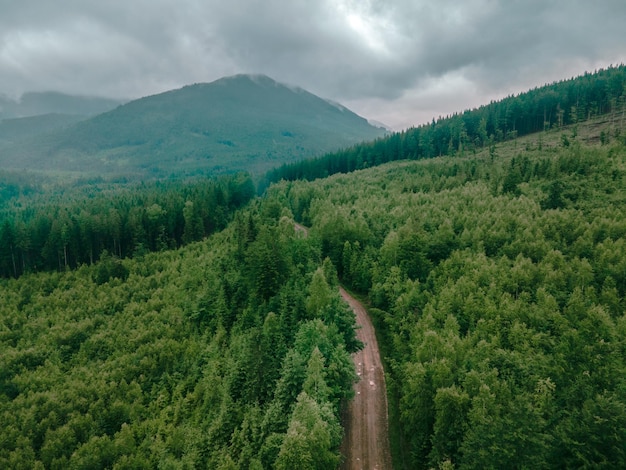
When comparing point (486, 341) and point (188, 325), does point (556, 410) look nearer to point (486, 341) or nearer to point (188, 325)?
point (486, 341)

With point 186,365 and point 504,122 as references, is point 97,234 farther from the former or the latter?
point 504,122

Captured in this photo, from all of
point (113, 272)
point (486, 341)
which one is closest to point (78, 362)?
point (113, 272)

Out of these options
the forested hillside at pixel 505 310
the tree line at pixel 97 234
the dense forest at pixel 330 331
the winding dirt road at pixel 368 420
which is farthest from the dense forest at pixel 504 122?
the winding dirt road at pixel 368 420

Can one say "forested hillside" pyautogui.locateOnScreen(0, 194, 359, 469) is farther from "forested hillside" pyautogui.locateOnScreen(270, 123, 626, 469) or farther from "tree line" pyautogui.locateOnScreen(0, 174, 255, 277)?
"tree line" pyautogui.locateOnScreen(0, 174, 255, 277)

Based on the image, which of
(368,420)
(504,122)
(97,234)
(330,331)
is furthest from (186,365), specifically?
(504,122)

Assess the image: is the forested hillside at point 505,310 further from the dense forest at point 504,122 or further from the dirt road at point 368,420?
the dense forest at point 504,122

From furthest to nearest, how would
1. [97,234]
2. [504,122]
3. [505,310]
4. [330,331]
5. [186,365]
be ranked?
[504,122] → [97,234] → [186,365] → [505,310] → [330,331]

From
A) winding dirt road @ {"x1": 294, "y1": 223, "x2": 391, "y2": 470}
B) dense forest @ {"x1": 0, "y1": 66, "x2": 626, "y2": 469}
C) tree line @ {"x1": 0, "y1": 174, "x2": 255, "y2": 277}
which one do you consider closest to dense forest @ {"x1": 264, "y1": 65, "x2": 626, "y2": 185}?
dense forest @ {"x1": 0, "y1": 66, "x2": 626, "y2": 469}
